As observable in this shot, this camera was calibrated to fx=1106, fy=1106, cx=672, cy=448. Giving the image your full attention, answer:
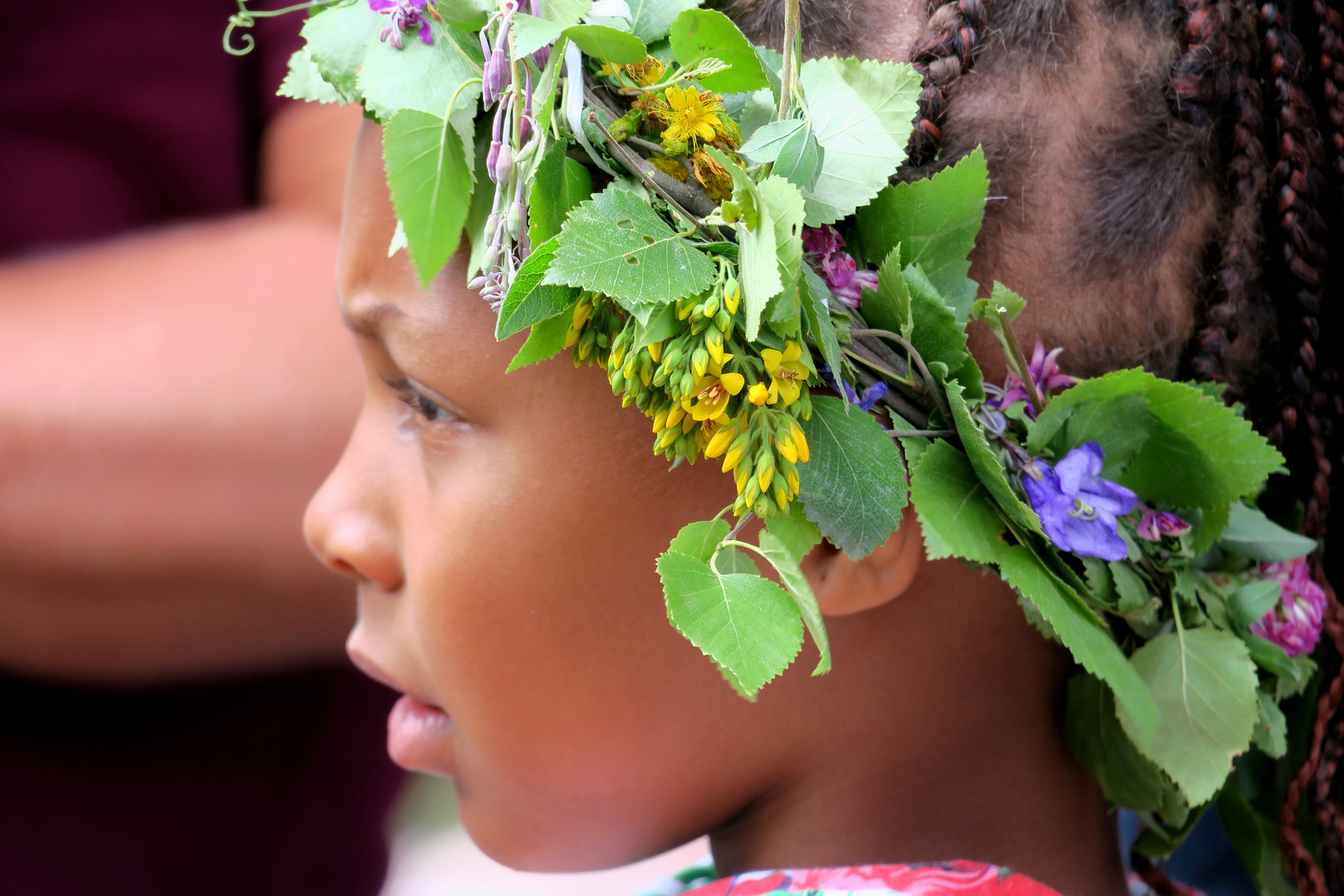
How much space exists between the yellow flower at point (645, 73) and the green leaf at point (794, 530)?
231 mm

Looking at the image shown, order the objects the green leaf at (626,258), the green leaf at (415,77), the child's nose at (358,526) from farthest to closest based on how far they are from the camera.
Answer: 1. the child's nose at (358,526)
2. the green leaf at (415,77)
3. the green leaf at (626,258)

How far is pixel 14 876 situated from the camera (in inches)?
48.0

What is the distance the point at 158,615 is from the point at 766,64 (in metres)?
1.14

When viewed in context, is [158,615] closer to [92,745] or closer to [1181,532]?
[92,745]

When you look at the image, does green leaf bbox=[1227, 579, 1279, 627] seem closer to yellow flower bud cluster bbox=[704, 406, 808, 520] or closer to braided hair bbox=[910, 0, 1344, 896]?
braided hair bbox=[910, 0, 1344, 896]

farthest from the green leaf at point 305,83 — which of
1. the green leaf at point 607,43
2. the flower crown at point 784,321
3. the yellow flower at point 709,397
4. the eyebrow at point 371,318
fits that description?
the yellow flower at point 709,397

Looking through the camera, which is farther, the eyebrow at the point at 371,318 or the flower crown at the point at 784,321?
the eyebrow at the point at 371,318

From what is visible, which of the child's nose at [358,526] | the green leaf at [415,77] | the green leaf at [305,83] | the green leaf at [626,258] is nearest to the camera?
the green leaf at [626,258]

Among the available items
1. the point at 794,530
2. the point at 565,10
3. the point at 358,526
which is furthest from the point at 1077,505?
the point at 358,526

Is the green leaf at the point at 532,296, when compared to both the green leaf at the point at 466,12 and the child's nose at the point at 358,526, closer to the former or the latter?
the green leaf at the point at 466,12

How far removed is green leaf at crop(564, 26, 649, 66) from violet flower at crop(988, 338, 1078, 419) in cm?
29

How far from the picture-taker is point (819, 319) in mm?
539

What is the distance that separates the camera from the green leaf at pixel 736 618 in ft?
1.69

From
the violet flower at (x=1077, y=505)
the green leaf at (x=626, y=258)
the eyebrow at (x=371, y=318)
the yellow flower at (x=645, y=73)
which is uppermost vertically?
the yellow flower at (x=645, y=73)
